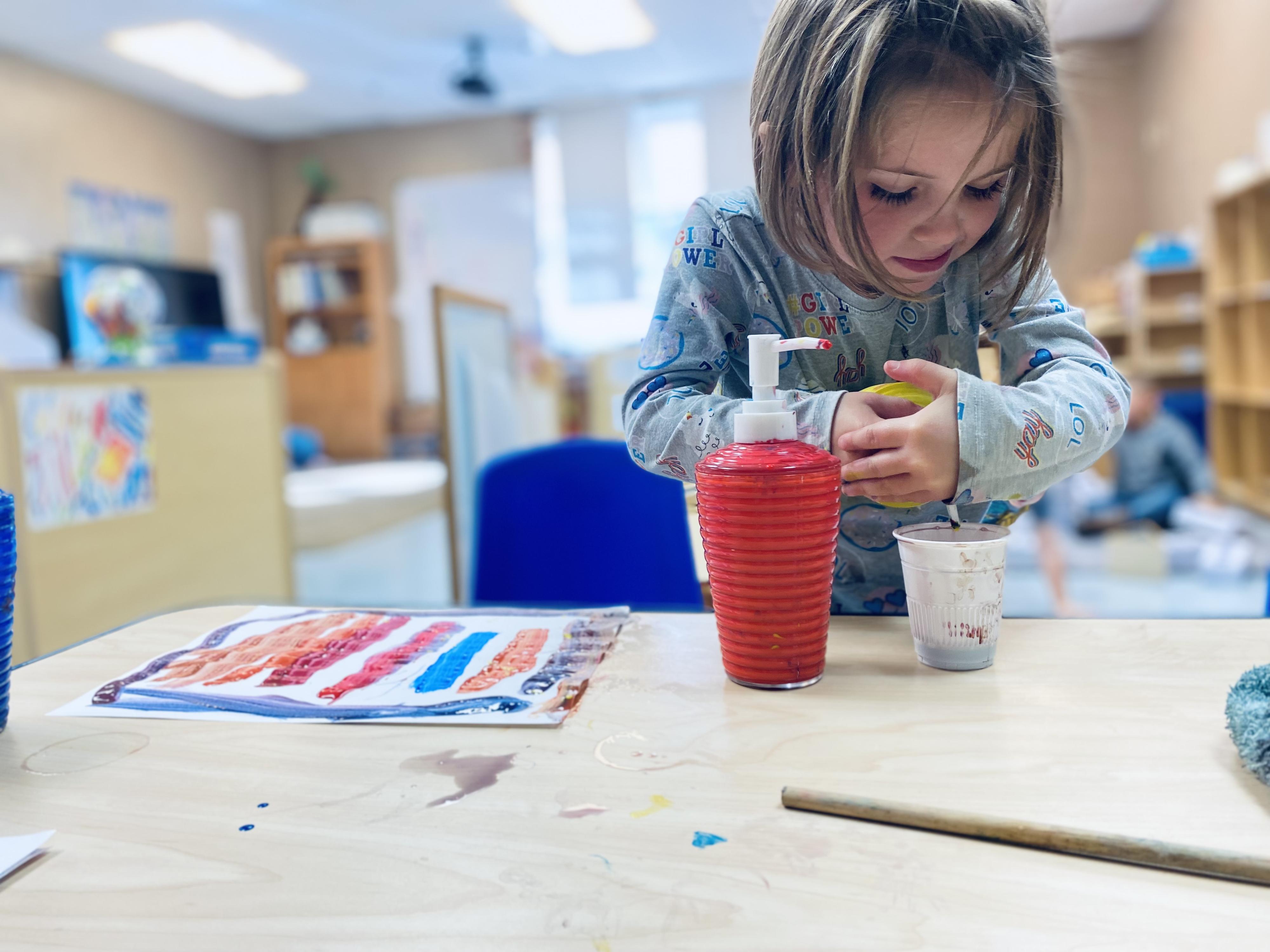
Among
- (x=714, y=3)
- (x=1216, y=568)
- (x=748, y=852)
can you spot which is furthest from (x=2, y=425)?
(x=714, y=3)

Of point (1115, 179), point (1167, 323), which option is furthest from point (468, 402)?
point (1115, 179)

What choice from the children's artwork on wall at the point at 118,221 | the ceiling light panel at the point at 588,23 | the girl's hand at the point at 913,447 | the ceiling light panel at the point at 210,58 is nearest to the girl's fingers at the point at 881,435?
the girl's hand at the point at 913,447

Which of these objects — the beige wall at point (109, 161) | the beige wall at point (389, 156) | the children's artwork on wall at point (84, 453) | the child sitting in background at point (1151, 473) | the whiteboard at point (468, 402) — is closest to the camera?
the whiteboard at point (468, 402)

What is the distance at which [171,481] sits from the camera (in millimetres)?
2385

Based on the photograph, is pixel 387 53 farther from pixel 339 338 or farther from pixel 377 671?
pixel 377 671

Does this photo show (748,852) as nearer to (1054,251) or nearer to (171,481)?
(1054,251)

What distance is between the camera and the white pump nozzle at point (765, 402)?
1.77ft

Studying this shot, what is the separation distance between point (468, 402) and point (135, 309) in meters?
1.46

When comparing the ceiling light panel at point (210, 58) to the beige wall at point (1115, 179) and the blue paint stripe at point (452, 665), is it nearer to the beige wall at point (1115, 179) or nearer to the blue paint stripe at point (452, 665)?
the beige wall at point (1115, 179)

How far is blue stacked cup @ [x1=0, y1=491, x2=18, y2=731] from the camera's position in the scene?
0.52 m

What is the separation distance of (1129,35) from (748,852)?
6.83 meters

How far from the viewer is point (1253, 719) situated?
425 mm

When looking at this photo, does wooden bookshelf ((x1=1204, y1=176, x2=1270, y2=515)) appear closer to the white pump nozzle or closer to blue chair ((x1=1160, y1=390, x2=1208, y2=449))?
blue chair ((x1=1160, y1=390, x2=1208, y2=449))

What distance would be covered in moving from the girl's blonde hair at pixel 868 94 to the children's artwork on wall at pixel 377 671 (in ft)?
1.10
